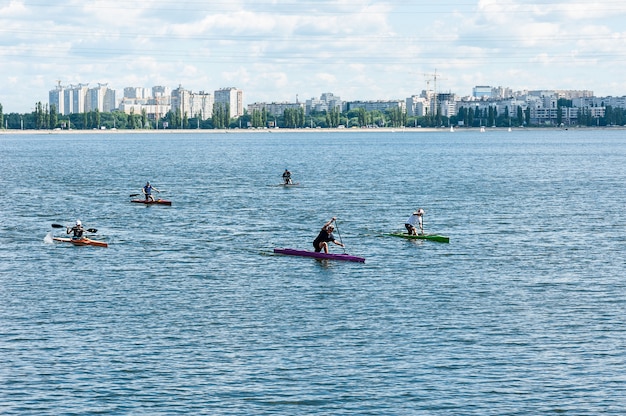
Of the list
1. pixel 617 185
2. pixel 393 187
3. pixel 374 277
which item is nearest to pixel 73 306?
pixel 374 277

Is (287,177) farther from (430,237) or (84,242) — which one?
(84,242)

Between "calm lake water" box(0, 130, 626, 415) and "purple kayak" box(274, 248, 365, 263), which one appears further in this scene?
"purple kayak" box(274, 248, 365, 263)

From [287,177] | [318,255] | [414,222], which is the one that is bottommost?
[318,255]

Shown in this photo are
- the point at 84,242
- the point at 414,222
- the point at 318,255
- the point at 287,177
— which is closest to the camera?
the point at 318,255

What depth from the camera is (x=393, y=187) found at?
5330 inches

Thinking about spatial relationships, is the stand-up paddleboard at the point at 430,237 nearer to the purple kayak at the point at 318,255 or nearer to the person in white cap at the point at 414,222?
the person in white cap at the point at 414,222

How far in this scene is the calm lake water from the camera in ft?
122

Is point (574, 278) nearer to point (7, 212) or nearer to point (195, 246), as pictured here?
point (195, 246)

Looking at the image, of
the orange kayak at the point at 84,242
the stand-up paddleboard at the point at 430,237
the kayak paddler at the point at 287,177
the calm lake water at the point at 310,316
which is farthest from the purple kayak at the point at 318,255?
the kayak paddler at the point at 287,177

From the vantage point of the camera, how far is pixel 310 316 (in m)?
49.2

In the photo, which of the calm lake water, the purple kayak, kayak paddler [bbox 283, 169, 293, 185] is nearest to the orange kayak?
the calm lake water

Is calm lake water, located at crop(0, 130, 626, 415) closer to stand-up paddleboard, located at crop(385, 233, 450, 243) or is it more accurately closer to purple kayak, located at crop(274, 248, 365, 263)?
purple kayak, located at crop(274, 248, 365, 263)

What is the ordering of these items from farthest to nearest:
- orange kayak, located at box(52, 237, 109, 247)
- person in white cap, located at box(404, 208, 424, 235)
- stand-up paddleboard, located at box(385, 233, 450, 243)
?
person in white cap, located at box(404, 208, 424, 235) < stand-up paddleboard, located at box(385, 233, 450, 243) < orange kayak, located at box(52, 237, 109, 247)

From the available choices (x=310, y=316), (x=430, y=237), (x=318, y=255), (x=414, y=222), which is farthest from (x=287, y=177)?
(x=310, y=316)
